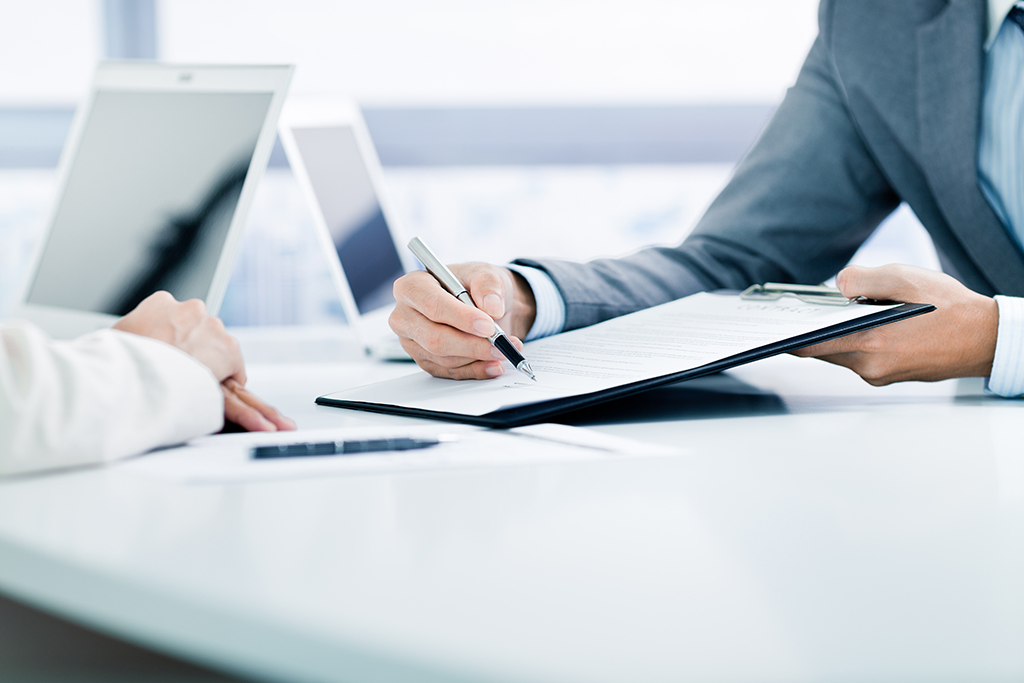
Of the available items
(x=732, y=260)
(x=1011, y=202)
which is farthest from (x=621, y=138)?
(x=1011, y=202)

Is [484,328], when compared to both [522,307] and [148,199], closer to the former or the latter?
[522,307]

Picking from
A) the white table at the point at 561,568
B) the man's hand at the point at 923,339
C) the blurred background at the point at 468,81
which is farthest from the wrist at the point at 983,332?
the blurred background at the point at 468,81

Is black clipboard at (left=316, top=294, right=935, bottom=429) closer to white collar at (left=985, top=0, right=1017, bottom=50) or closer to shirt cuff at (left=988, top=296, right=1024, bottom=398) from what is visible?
shirt cuff at (left=988, top=296, right=1024, bottom=398)

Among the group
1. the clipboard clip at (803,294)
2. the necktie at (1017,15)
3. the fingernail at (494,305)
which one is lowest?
the clipboard clip at (803,294)

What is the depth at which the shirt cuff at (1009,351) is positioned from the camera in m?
0.72

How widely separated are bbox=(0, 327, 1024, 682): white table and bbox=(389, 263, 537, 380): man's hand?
25cm

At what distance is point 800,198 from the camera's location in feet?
3.80

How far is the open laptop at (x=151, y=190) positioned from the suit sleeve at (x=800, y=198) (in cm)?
57

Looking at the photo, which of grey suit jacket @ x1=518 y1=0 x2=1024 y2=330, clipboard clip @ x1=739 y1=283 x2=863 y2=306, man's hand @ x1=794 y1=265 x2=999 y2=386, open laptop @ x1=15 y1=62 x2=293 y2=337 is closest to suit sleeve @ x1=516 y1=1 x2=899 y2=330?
Result: grey suit jacket @ x1=518 y1=0 x2=1024 y2=330

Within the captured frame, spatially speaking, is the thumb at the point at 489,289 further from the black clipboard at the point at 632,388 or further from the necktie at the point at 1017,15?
the necktie at the point at 1017,15

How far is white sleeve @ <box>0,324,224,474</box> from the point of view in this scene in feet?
1.32

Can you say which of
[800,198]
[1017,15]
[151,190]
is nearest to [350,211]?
[151,190]

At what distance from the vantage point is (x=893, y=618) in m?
0.24

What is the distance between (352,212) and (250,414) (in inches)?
26.2
